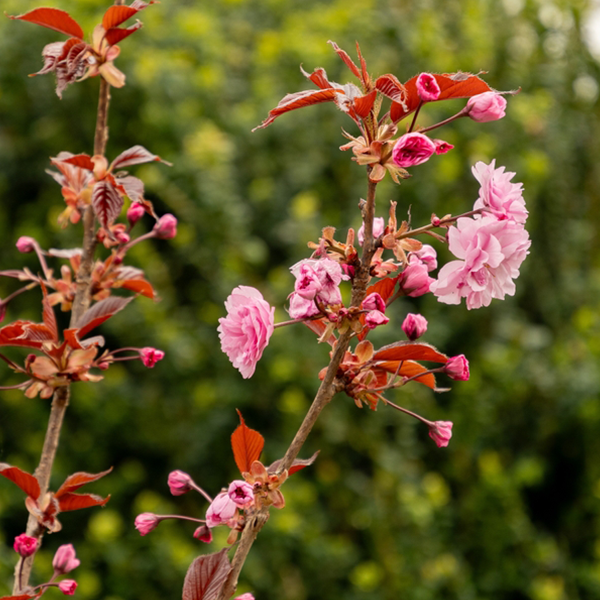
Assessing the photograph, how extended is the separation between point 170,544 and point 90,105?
5.95ft

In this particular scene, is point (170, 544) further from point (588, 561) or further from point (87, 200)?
point (87, 200)

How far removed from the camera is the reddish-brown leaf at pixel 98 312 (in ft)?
2.80

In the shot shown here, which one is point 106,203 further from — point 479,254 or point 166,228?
point 479,254

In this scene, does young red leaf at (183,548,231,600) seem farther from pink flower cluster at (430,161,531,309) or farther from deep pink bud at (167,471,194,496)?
pink flower cluster at (430,161,531,309)

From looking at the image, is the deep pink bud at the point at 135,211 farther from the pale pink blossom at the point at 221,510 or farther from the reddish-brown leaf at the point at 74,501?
the pale pink blossom at the point at 221,510

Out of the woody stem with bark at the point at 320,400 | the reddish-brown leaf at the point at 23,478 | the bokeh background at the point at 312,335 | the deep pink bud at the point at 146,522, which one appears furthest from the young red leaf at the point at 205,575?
the bokeh background at the point at 312,335

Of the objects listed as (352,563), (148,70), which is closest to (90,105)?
(148,70)

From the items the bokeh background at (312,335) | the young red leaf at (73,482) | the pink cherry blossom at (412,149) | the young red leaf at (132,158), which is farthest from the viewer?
the bokeh background at (312,335)

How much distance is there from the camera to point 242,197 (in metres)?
3.00

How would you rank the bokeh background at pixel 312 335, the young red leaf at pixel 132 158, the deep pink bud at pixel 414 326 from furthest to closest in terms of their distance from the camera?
the bokeh background at pixel 312 335
the young red leaf at pixel 132 158
the deep pink bud at pixel 414 326

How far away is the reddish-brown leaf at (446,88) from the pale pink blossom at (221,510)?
391 millimetres

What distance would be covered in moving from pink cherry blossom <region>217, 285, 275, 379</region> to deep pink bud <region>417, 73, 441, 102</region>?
0.77 feet

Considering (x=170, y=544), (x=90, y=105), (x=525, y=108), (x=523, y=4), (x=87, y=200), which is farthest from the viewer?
(x=523, y=4)

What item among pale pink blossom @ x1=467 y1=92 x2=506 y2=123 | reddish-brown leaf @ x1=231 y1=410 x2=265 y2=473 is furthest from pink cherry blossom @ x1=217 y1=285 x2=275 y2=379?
pale pink blossom @ x1=467 y1=92 x2=506 y2=123
